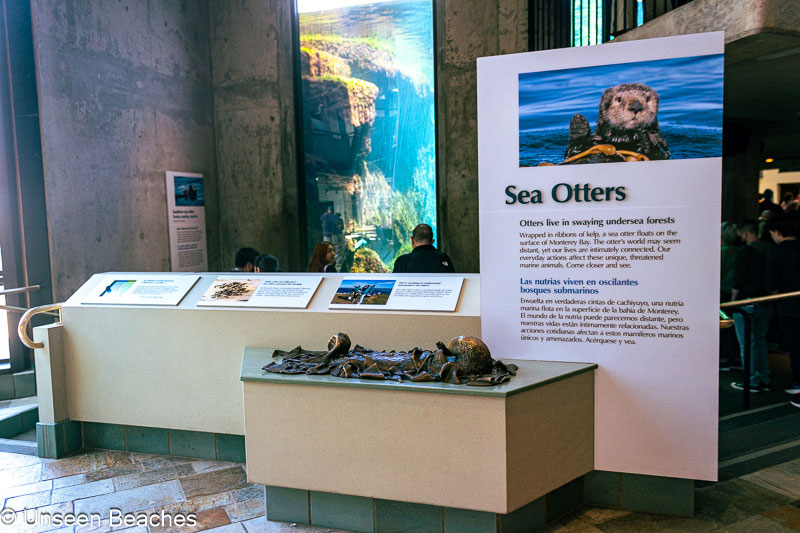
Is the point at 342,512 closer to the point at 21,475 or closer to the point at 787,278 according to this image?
the point at 21,475

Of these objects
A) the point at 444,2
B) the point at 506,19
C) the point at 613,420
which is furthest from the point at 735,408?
the point at 444,2

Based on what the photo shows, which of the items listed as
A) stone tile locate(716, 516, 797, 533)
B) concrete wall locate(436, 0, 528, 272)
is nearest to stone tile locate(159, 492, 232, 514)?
stone tile locate(716, 516, 797, 533)

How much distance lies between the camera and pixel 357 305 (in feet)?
13.8

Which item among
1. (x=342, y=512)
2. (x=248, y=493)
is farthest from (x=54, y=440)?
(x=342, y=512)

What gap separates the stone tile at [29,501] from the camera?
396 centimetres

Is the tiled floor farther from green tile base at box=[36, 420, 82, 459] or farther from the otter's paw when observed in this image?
the otter's paw

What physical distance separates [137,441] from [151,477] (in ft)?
1.97

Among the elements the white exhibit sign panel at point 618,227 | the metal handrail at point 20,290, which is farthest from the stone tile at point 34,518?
the white exhibit sign panel at point 618,227

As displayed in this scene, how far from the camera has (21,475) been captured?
14.7 ft

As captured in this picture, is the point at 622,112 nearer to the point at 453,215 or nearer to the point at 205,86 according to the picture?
the point at 453,215

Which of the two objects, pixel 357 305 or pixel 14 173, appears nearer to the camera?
pixel 357 305

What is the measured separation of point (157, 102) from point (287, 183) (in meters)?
2.11

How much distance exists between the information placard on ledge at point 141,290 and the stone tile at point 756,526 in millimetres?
4008

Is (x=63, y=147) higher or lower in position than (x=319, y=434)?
higher
